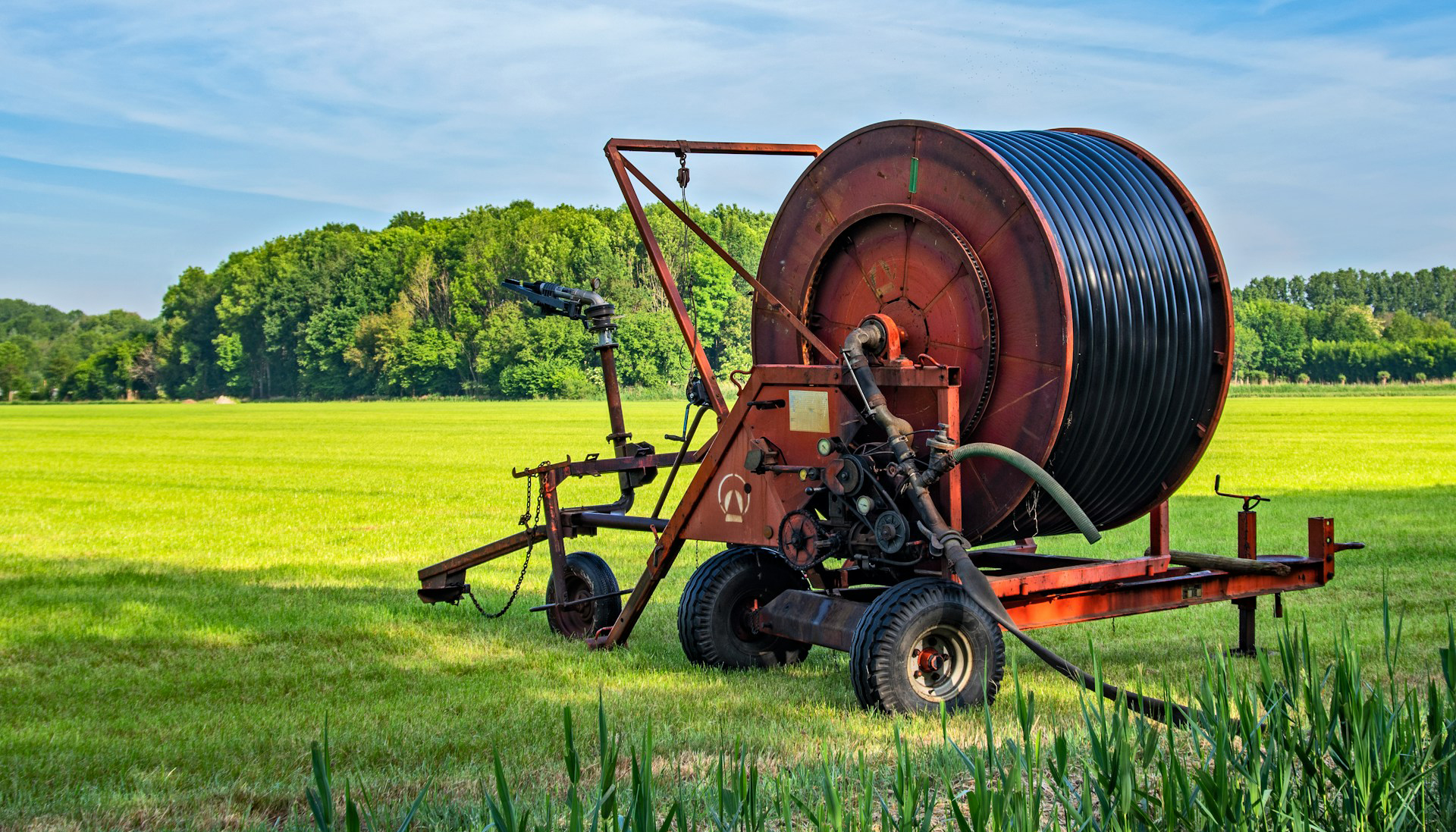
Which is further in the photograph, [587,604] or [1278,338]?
[1278,338]

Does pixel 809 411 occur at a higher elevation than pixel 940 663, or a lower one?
higher

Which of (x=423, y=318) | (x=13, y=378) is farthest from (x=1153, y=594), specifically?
(x=13, y=378)

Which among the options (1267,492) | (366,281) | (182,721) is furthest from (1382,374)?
(182,721)

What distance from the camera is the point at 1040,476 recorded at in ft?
22.5

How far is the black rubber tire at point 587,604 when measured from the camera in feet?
33.3

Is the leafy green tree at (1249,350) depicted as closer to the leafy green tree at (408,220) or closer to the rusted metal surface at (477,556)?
the leafy green tree at (408,220)

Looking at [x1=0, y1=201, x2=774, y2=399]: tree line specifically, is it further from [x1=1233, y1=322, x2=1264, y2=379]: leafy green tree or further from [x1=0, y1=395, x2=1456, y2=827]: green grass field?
[x1=0, y1=395, x2=1456, y2=827]: green grass field

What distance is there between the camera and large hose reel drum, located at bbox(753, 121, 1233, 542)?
25.0 ft

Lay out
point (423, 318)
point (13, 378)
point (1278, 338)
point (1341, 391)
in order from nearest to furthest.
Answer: point (1341, 391), point (423, 318), point (1278, 338), point (13, 378)

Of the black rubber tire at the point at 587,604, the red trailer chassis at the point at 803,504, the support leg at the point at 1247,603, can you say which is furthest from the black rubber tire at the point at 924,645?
the black rubber tire at the point at 587,604

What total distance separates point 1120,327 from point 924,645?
7.08 ft

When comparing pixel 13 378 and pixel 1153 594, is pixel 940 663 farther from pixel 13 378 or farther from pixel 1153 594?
pixel 13 378

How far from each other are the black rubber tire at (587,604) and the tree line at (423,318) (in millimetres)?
72433

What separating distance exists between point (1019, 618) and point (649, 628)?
12.0ft
